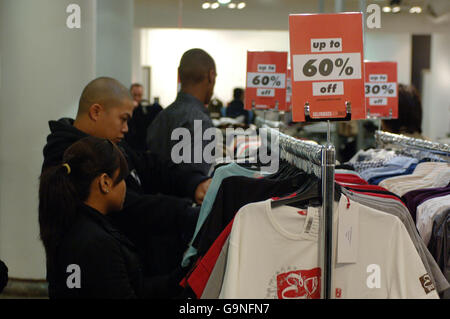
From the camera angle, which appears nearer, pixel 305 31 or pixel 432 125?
pixel 305 31

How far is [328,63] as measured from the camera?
1860 mm

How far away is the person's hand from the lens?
242 cm

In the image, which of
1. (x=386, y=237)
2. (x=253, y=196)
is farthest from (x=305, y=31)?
(x=386, y=237)

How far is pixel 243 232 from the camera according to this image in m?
1.72

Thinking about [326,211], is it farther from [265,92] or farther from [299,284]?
[265,92]

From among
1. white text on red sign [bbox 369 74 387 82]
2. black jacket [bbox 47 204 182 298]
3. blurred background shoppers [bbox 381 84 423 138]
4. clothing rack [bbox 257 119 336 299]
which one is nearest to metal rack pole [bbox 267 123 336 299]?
clothing rack [bbox 257 119 336 299]

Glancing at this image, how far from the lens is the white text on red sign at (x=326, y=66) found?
1.85 m

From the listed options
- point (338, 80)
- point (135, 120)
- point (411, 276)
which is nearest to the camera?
point (411, 276)

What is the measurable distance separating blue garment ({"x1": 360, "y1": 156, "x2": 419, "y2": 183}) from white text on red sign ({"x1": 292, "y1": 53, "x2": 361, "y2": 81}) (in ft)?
2.83

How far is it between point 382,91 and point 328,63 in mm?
2323

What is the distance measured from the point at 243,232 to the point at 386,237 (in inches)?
17.3

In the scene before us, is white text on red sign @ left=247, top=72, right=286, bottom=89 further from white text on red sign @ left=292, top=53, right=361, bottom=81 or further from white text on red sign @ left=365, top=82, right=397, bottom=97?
white text on red sign @ left=292, top=53, right=361, bottom=81

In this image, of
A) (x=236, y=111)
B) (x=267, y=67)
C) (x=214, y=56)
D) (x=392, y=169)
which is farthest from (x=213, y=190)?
(x=214, y=56)

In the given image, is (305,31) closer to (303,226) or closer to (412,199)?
(303,226)
